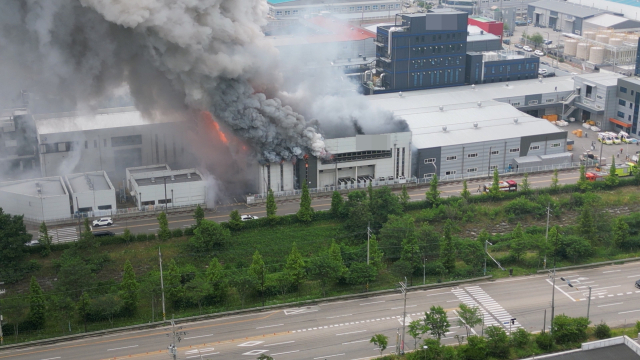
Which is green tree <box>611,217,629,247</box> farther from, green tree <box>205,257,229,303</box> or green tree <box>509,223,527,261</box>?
green tree <box>205,257,229,303</box>

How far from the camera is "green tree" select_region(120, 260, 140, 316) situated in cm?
4050

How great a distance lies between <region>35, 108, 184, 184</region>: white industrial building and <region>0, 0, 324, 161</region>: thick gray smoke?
2271 millimetres

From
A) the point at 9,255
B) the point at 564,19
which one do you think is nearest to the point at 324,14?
the point at 564,19

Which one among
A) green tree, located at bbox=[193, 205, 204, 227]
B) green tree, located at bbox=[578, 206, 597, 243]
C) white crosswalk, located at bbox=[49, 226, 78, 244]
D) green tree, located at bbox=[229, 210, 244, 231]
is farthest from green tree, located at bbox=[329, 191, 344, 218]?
white crosswalk, located at bbox=[49, 226, 78, 244]

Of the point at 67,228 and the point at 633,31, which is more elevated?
the point at 633,31

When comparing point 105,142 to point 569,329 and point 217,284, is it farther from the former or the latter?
point 569,329

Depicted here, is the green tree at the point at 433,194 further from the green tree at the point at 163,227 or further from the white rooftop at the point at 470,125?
the green tree at the point at 163,227

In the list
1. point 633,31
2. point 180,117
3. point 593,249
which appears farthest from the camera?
point 633,31

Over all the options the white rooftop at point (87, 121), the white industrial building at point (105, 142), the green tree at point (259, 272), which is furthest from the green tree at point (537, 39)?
the green tree at point (259, 272)

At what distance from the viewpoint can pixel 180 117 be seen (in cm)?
5741

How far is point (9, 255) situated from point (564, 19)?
79.2 m

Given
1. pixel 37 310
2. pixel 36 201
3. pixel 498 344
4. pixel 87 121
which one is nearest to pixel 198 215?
pixel 36 201

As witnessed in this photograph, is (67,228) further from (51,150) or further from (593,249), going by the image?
(593,249)

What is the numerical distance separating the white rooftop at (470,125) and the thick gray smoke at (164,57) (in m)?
9.97
